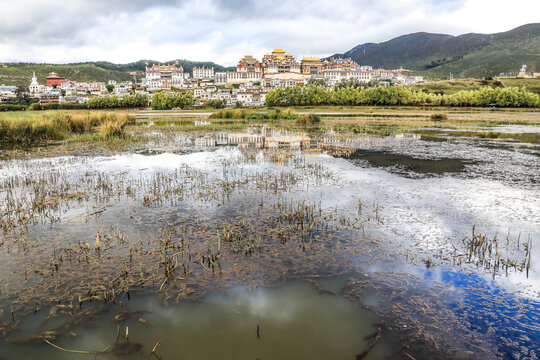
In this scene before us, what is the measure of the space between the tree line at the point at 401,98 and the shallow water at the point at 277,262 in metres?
91.1

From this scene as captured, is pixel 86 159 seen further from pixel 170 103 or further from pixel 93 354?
pixel 170 103

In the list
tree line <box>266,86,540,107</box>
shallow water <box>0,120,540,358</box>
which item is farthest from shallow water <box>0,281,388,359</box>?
tree line <box>266,86,540,107</box>

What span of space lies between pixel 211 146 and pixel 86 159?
28.9 ft

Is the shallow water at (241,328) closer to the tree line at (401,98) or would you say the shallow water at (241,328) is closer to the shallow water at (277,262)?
the shallow water at (277,262)

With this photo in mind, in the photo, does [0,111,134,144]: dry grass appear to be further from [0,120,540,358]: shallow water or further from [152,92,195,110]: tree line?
[152,92,195,110]: tree line

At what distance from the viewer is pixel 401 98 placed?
98.2 m

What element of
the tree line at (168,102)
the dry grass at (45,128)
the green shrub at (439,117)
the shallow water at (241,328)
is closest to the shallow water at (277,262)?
the shallow water at (241,328)

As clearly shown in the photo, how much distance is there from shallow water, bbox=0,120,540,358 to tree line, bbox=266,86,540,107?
91101 mm

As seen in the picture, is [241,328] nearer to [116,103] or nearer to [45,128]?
[45,128]

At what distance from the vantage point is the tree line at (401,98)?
9200 centimetres

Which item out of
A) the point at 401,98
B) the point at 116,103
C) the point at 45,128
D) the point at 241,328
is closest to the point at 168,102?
the point at 116,103

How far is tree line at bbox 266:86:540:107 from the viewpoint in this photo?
92000 mm

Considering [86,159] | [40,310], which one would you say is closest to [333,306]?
[40,310]

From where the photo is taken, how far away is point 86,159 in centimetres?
1938
